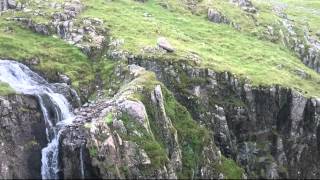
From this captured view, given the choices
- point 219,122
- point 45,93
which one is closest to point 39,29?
point 45,93

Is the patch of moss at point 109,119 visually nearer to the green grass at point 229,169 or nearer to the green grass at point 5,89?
the green grass at point 5,89

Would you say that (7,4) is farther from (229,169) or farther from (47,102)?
(229,169)

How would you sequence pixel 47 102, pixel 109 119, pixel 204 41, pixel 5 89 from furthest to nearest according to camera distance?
1. pixel 204 41
2. pixel 47 102
3. pixel 5 89
4. pixel 109 119

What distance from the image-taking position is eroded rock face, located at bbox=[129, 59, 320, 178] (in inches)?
4579

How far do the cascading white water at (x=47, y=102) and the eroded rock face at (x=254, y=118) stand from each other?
66.0ft

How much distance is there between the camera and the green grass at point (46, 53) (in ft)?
383

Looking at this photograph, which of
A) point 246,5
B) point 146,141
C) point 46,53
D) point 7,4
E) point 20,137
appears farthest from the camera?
point 246,5

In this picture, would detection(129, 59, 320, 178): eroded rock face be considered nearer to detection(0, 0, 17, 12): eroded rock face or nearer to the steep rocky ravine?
the steep rocky ravine

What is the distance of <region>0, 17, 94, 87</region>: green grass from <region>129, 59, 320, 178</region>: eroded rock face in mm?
10398

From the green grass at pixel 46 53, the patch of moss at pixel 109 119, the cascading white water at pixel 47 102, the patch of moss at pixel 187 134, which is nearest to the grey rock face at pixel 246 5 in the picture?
the green grass at pixel 46 53

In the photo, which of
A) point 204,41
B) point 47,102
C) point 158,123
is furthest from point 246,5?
point 47,102

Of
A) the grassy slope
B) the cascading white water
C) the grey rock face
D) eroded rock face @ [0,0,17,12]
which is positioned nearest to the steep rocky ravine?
eroded rock face @ [0,0,17,12]

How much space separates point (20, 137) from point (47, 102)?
7.91m

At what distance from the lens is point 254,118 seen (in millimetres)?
121750
